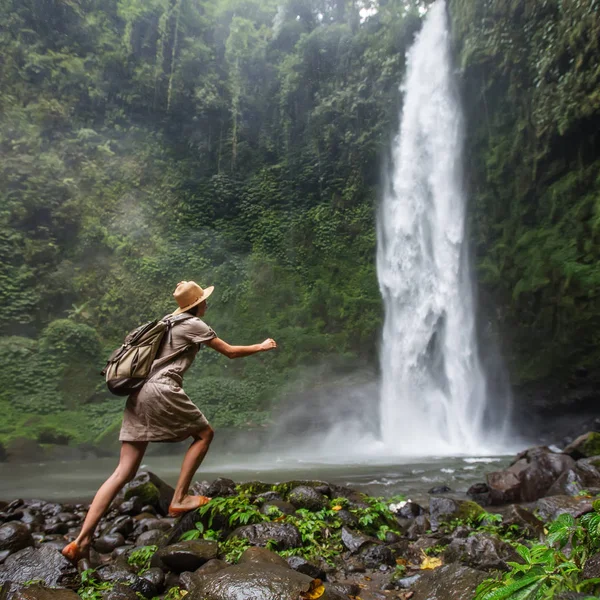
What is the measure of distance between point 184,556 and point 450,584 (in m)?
1.30

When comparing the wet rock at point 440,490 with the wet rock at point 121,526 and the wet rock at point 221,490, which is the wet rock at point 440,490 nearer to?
the wet rock at point 221,490

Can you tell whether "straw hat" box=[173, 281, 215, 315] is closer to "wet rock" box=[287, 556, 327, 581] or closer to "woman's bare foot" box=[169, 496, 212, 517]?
"woman's bare foot" box=[169, 496, 212, 517]

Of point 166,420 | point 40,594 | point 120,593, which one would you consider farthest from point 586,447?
point 40,594

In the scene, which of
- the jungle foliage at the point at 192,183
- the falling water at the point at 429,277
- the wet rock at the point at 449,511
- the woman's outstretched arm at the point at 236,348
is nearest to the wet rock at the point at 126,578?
the woman's outstretched arm at the point at 236,348

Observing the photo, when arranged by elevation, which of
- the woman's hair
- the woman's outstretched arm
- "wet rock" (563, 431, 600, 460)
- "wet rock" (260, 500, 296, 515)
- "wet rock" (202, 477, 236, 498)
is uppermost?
the woman's hair

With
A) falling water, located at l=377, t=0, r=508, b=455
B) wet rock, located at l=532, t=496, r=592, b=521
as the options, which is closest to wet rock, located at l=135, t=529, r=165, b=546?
wet rock, located at l=532, t=496, r=592, b=521

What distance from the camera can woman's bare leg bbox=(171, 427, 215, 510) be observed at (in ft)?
9.39

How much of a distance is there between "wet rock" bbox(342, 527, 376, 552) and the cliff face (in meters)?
10.3

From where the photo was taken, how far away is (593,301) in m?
11.1

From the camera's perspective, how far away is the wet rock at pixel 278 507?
316cm

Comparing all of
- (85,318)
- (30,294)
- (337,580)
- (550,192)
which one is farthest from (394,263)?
(337,580)

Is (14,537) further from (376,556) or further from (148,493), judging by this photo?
(376,556)

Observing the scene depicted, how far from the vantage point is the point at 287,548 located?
2764 millimetres

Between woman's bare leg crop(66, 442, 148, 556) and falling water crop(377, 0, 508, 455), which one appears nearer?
woman's bare leg crop(66, 442, 148, 556)
